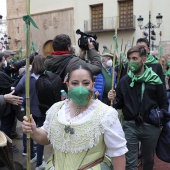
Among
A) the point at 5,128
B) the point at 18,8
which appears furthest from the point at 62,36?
the point at 18,8

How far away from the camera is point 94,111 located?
195 centimetres

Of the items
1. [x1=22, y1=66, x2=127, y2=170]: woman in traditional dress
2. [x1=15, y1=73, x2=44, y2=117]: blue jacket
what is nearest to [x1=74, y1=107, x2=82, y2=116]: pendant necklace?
[x1=22, y1=66, x2=127, y2=170]: woman in traditional dress

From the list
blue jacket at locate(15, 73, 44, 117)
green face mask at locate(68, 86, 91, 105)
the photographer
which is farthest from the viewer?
blue jacket at locate(15, 73, 44, 117)

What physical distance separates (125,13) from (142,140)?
20.2 metres

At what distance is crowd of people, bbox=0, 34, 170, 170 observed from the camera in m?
1.91

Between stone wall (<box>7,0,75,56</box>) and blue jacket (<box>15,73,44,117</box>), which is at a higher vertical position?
stone wall (<box>7,0,75,56</box>)

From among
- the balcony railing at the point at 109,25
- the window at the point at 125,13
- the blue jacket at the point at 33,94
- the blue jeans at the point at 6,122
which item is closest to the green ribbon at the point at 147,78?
the blue jacket at the point at 33,94

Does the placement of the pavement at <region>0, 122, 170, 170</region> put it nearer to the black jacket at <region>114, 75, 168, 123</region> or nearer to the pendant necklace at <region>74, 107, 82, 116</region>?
the black jacket at <region>114, 75, 168, 123</region>

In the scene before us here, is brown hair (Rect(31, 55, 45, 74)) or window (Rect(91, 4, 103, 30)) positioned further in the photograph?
window (Rect(91, 4, 103, 30))

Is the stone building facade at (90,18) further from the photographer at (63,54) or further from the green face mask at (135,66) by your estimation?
the photographer at (63,54)

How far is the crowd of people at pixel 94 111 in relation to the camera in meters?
1.91

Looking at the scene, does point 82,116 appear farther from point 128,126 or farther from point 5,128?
point 5,128

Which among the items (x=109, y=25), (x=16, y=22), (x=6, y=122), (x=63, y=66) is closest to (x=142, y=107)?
(x=63, y=66)

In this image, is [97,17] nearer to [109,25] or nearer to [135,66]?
[109,25]
